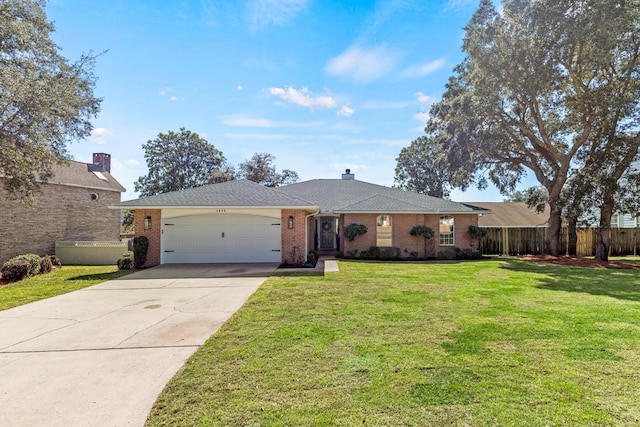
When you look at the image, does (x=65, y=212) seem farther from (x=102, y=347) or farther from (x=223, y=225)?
(x=102, y=347)

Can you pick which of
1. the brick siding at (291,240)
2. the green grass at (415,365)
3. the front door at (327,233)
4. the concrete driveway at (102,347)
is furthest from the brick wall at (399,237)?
the green grass at (415,365)

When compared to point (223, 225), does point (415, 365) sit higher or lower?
lower

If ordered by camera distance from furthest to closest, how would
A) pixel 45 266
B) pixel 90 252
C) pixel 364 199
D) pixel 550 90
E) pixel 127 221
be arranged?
pixel 127 221, pixel 364 199, pixel 90 252, pixel 550 90, pixel 45 266

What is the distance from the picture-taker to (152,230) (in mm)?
13117

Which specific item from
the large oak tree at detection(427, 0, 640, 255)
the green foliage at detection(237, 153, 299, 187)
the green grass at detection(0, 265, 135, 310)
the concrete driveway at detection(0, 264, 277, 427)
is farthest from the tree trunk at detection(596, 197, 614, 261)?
the green foliage at detection(237, 153, 299, 187)

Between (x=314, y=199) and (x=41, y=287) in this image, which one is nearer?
(x=41, y=287)

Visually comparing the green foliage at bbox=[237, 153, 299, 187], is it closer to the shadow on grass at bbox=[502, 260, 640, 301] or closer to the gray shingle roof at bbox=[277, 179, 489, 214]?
the gray shingle roof at bbox=[277, 179, 489, 214]

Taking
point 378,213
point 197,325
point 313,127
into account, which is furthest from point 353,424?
point 313,127

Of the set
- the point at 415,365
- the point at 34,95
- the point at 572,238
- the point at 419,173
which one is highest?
the point at 419,173

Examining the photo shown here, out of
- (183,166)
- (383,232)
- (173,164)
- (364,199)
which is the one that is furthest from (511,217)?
(173,164)

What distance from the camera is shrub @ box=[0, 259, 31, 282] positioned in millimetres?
11037

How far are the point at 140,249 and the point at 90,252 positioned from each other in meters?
5.85

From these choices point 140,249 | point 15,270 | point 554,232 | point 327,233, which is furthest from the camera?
point 327,233

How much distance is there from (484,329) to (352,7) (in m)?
10.7
